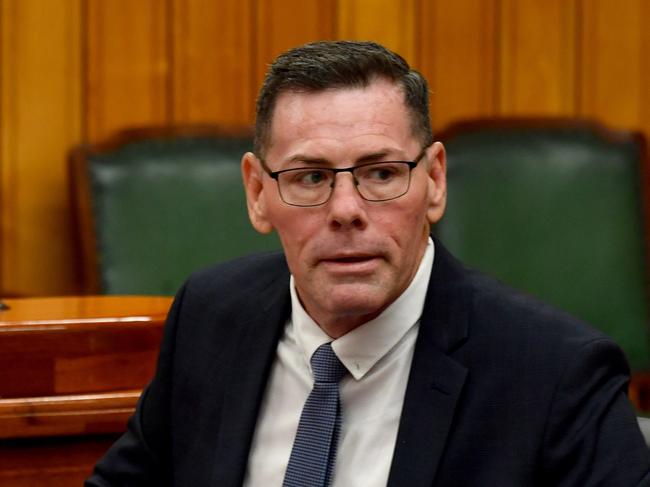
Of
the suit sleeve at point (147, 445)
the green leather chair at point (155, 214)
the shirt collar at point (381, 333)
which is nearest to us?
the shirt collar at point (381, 333)

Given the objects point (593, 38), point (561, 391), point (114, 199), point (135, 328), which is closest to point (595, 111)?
point (593, 38)

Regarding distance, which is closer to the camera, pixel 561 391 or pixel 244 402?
pixel 561 391

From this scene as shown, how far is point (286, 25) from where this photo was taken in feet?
9.43

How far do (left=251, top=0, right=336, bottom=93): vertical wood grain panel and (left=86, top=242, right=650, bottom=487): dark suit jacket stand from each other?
1.25 meters

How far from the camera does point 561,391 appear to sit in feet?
4.35

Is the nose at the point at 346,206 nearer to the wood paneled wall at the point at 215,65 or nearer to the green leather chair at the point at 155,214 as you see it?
the green leather chair at the point at 155,214

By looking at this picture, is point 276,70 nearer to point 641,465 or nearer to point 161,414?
point 161,414

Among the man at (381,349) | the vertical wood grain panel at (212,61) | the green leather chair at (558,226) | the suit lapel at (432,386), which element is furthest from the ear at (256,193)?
the vertical wood grain panel at (212,61)

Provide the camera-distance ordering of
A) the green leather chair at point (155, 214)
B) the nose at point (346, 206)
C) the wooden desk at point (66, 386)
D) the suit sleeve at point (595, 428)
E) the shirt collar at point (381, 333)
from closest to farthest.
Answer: the suit sleeve at point (595, 428) < the nose at point (346, 206) < the shirt collar at point (381, 333) < the wooden desk at point (66, 386) < the green leather chair at point (155, 214)

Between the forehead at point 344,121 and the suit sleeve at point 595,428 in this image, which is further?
the forehead at point 344,121

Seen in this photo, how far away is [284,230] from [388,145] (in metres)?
0.16

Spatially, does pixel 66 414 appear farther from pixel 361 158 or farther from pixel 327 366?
pixel 361 158

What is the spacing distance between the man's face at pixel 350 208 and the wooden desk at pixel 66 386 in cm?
44

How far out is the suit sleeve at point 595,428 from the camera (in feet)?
4.12
